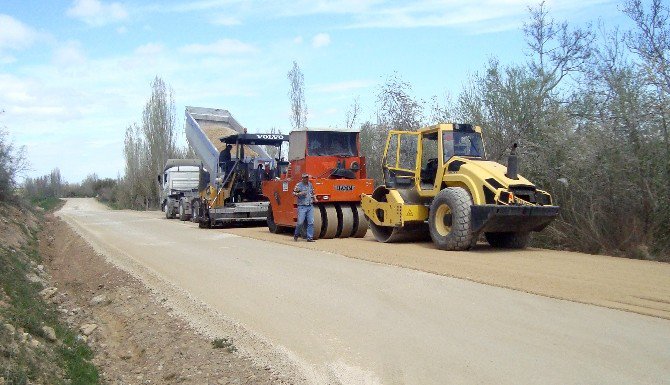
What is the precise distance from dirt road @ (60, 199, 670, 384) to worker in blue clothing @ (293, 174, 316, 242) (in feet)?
14.6

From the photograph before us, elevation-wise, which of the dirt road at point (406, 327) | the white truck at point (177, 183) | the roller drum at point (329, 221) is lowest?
the dirt road at point (406, 327)

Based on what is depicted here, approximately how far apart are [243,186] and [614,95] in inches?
503

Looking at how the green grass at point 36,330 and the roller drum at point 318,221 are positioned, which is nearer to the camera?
the green grass at point 36,330

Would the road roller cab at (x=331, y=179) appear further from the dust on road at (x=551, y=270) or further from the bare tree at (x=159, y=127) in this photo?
the bare tree at (x=159, y=127)

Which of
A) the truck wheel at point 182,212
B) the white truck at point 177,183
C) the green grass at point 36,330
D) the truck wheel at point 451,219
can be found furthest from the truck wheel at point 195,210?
the green grass at point 36,330

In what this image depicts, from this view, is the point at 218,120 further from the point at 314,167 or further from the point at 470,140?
the point at 470,140

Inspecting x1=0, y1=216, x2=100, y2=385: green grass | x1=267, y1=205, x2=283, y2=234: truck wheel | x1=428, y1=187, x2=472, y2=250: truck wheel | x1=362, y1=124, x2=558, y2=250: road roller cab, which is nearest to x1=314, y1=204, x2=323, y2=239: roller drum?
x1=362, y1=124, x2=558, y2=250: road roller cab

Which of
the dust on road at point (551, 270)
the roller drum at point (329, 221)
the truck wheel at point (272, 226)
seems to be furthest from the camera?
the truck wheel at point (272, 226)

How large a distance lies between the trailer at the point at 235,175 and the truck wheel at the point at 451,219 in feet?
29.8

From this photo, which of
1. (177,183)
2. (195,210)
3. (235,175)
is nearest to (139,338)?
(235,175)

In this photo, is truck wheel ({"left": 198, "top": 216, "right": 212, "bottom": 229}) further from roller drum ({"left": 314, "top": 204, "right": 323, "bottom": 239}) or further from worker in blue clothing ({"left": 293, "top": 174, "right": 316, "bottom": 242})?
worker in blue clothing ({"left": 293, "top": 174, "right": 316, "bottom": 242})

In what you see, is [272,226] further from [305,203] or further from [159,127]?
[159,127]

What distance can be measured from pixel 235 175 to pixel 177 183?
1147 cm

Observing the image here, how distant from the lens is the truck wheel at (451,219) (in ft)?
40.9
